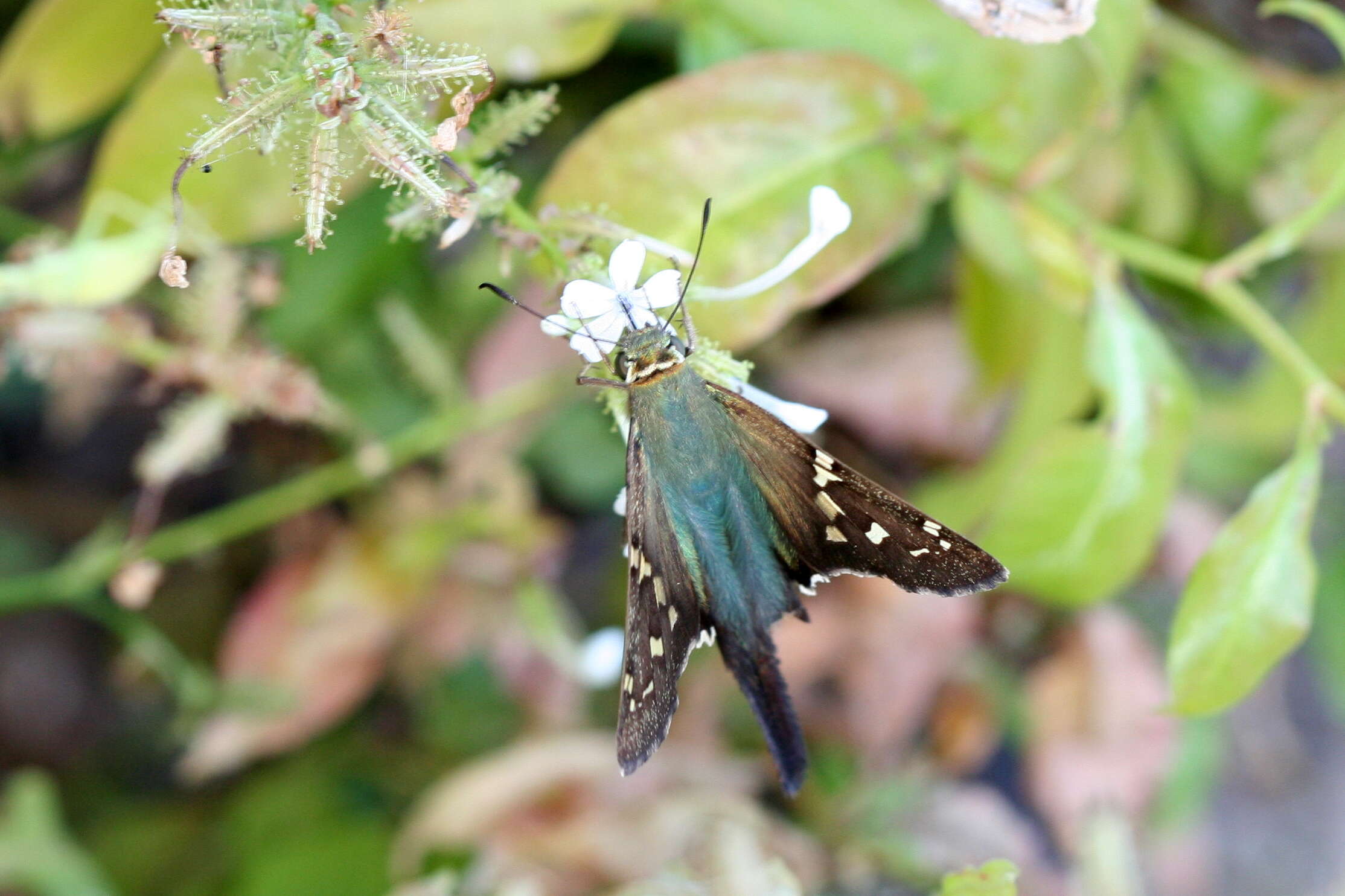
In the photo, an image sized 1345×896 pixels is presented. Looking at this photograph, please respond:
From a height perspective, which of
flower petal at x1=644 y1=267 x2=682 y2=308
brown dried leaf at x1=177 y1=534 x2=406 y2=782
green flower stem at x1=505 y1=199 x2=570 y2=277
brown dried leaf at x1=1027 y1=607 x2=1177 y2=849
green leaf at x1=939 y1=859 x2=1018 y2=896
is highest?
green flower stem at x1=505 y1=199 x2=570 y2=277

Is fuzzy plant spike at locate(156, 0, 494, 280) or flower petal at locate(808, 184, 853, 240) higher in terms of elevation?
fuzzy plant spike at locate(156, 0, 494, 280)

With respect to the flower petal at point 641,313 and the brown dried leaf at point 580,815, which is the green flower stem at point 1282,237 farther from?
the brown dried leaf at point 580,815

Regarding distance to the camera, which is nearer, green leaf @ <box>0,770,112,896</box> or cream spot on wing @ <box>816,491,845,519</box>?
cream spot on wing @ <box>816,491,845,519</box>

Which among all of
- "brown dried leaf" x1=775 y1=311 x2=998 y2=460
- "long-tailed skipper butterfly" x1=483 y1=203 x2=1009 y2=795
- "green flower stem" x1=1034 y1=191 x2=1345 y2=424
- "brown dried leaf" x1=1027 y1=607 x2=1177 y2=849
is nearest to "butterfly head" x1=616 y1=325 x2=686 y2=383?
"long-tailed skipper butterfly" x1=483 y1=203 x2=1009 y2=795

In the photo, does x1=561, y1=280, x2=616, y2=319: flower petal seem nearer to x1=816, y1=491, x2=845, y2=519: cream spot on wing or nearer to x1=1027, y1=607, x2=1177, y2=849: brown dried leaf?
x1=816, y1=491, x2=845, y2=519: cream spot on wing

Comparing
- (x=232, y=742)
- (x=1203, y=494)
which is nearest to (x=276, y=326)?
(x=232, y=742)

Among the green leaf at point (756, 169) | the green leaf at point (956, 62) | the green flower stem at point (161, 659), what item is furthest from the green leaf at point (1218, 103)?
the green flower stem at point (161, 659)

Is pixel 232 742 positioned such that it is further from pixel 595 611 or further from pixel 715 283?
pixel 715 283

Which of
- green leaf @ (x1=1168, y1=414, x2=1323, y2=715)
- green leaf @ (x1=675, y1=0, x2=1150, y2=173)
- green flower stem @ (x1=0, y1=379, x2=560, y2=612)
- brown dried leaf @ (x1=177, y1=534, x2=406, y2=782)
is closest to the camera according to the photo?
green leaf @ (x1=1168, y1=414, x2=1323, y2=715)
